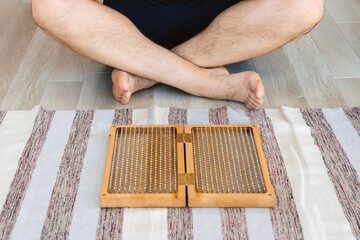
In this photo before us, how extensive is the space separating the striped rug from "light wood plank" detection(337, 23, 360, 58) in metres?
0.53

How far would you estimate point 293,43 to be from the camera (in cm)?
180

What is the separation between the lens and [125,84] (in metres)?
1.31

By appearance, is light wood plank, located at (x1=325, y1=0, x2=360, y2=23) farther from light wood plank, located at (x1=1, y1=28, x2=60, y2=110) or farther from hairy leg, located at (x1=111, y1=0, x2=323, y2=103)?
light wood plank, located at (x1=1, y1=28, x2=60, y2=110)

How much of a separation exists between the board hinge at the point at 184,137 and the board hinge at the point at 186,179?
0.43 ft

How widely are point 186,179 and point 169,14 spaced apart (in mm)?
680

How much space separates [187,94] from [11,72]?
2.41 ft

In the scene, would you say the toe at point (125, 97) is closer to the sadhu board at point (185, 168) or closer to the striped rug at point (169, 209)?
the striped rug at point (169, 209)

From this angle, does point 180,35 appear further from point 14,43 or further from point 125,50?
point 14,43

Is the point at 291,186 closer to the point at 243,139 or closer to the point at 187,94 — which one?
the point at 243,139

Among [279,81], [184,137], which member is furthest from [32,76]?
[279,81]

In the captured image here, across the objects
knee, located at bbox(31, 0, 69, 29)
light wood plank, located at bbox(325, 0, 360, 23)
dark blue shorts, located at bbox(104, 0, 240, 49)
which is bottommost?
knee, located at bbox(31, 0, 69, 29)

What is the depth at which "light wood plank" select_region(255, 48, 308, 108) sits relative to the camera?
1415 millimetres

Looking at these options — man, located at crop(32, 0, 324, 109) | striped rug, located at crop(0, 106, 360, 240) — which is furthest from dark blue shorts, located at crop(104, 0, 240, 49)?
striped rug, located at crop(0, 106, 360, 240)

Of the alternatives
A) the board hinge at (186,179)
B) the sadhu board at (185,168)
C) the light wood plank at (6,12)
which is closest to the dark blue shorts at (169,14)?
the sadhu board at (185,168)
